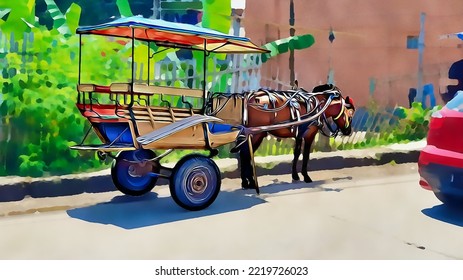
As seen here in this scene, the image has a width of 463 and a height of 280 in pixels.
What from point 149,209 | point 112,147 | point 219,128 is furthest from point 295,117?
point 112,147

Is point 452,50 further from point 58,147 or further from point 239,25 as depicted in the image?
point 58,147

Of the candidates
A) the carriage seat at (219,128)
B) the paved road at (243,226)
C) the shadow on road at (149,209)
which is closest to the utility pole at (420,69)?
the paved road at (243,226)

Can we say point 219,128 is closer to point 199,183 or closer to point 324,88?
point 199,183

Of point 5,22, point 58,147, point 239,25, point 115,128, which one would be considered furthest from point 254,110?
point 5,22

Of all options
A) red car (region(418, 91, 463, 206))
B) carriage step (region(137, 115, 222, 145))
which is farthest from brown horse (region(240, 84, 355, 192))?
red car (region(418, 91, 463, 206))

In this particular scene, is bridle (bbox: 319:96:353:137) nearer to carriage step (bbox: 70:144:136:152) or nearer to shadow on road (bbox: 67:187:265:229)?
shadow on road (bbox: 67:187:265:229)

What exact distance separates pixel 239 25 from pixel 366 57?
1.46m

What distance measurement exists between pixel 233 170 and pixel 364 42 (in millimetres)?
2065

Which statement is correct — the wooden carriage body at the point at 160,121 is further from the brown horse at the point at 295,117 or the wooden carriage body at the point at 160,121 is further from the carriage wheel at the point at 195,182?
the brown horse at the point at 295,117

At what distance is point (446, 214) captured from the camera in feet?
16.5

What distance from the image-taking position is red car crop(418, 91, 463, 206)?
4480 mm

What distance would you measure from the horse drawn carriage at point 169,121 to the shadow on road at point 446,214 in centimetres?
163

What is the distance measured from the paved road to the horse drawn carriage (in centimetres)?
25

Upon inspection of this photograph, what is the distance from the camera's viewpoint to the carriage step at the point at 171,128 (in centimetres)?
452
